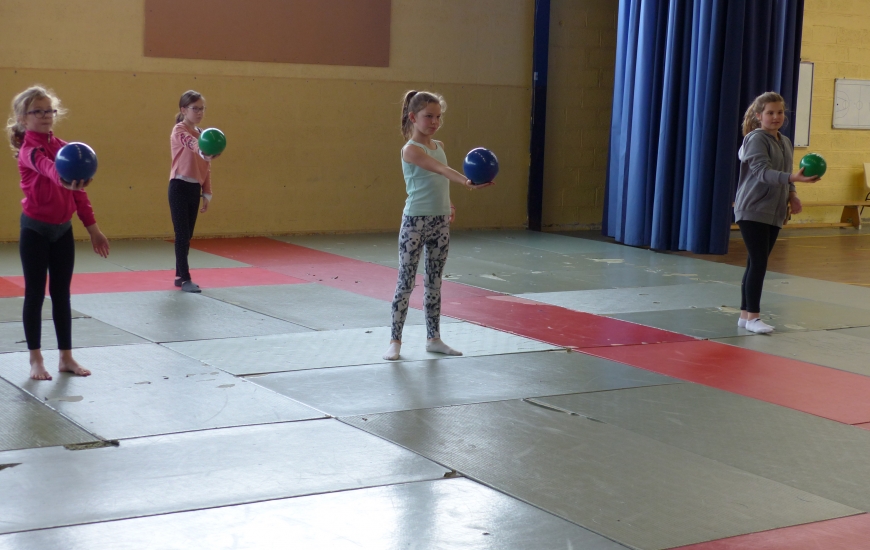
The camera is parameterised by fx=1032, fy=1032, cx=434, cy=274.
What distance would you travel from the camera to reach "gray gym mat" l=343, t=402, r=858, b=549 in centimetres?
365

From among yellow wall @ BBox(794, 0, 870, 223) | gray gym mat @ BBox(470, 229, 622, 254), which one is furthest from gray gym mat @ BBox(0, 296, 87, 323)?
yellow wall @ BBox(794, 0, 870, 223)

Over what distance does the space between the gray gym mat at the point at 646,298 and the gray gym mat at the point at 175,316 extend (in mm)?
2381

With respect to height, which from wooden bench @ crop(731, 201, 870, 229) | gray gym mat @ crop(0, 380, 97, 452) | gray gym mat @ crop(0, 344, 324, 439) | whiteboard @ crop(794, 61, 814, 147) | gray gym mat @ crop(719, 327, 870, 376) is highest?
whiteboard @ crop(794, 61, 814, 147)

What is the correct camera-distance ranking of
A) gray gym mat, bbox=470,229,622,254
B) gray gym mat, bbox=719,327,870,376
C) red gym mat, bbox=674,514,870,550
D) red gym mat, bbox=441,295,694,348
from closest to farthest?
1. red gym mat, bbox=674,514,870,550
2. gray gym mat, bbox=719,327,870,376
3. red gym mat, bbox=441,295,694,348
4. gray gym mat, bbox=470,229,622,254

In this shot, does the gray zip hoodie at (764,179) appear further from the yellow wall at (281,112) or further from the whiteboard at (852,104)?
the whiteboard at (852,104)

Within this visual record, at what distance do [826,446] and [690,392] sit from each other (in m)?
0.99

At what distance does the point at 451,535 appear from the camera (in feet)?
11.4

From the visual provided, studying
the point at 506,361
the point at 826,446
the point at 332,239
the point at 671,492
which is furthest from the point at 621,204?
the point at 671,492

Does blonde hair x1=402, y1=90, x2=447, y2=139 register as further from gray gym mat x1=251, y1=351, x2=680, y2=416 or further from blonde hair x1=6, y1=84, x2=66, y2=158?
blonde hair x1=6, y1=84, x2=66, y2=158

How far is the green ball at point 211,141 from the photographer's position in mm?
7422

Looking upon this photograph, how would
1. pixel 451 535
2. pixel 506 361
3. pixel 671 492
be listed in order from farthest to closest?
1. pixel 506 361
2. pixel 671 492
3. pixel 451 535

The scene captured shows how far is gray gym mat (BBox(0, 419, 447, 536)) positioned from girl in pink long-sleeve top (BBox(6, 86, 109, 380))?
1.27 metres

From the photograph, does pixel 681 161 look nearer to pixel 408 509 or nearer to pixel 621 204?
pixel 621 204

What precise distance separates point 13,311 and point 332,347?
7.99ft
